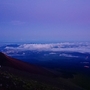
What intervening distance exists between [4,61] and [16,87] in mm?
26383

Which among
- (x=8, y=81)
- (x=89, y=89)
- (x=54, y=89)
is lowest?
(x=89, y=89)

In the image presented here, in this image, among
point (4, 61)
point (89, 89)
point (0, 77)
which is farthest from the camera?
point (89, 89)


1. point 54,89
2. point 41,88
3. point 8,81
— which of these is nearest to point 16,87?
point 8,81

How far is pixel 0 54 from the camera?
56.0 meters

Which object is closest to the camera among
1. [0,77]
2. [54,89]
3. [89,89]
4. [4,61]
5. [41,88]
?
[0,77]

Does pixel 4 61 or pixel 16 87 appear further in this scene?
pixel 4 61

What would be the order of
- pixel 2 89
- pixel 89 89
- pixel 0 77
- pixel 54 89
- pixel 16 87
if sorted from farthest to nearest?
pixel 89 89, pixel 54 89, pixel 0 77, pixel 16 87, pixel 2 89

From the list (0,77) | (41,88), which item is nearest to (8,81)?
(0,77)

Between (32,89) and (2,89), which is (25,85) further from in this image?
(2,89)

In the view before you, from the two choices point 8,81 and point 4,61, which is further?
point 4,61

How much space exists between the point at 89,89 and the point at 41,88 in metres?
Answer: 30.5

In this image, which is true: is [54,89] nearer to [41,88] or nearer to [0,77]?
[41,88]

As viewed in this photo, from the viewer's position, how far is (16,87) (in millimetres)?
27281

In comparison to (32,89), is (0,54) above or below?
above
